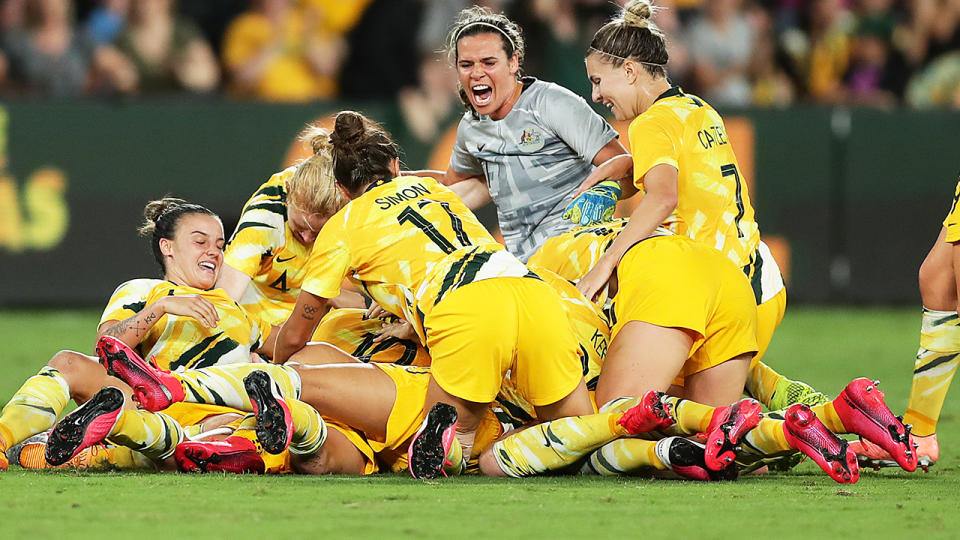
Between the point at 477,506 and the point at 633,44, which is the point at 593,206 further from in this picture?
the point at 477,506

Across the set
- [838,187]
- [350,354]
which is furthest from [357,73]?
[350,354]

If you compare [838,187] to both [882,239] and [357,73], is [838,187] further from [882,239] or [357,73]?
[357,73]

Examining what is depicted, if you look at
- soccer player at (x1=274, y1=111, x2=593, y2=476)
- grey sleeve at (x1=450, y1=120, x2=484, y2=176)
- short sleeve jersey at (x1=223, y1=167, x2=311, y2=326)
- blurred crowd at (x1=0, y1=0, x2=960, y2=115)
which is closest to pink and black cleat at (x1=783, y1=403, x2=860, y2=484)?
soccer player at (x1=274, y1=111, x2=593, y2=476)

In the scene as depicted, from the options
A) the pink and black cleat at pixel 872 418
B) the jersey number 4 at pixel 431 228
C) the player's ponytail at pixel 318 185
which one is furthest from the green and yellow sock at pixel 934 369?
the player's ponytail at pixel 318 185

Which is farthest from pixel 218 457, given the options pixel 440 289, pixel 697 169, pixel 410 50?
pixel 410 50

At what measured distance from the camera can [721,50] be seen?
13062 millimetres

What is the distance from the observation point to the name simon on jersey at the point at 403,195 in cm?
524

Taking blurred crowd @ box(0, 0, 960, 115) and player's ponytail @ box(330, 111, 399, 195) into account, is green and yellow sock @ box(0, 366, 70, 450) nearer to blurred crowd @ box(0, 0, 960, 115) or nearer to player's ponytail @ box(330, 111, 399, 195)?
player's ponytail @ box(330, 111, 399, 195)

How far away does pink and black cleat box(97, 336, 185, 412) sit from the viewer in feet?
15.8

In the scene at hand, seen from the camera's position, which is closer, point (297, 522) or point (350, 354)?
point (297, 522)

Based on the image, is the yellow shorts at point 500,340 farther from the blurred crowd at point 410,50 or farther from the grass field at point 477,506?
the blurred crowd at point 410,50

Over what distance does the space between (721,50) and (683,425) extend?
28.6ft

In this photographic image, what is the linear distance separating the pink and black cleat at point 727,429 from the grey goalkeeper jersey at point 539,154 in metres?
1.97

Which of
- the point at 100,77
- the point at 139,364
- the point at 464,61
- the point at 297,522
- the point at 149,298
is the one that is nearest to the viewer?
the point at 297,522
